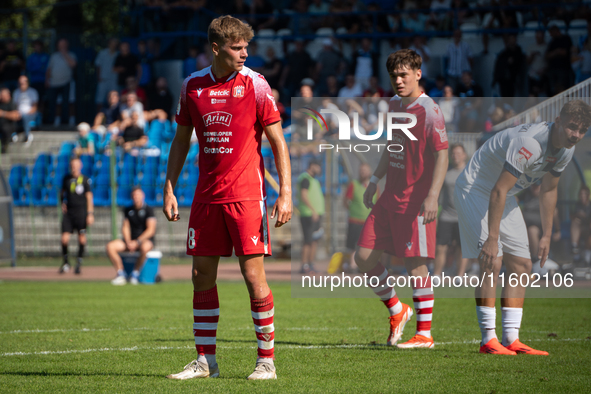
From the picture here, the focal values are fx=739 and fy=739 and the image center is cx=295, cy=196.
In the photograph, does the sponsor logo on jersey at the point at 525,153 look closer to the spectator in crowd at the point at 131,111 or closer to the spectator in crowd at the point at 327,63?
the spectator in crowd at the point at 327,63

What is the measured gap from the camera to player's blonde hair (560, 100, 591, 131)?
6.59 meters

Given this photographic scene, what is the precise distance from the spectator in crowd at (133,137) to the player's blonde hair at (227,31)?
14132mm

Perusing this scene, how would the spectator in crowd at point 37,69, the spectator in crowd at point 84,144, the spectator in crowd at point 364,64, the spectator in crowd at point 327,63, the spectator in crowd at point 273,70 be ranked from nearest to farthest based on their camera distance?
the spectator in crowd at point 84,144
the spectator in crowd at point 364,64
the spectator in crowd at point 327,63
the spectator in crowd at point 273,70
the spectator in crowd at point 37,69

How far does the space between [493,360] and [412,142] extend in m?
2.20

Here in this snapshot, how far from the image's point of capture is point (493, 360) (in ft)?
20.5

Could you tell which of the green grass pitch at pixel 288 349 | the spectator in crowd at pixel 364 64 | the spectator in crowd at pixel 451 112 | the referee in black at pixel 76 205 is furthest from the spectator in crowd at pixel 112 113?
the spectator in crowd at pixel 451 112

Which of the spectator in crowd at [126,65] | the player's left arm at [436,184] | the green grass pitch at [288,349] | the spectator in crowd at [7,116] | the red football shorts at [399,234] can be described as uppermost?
the spectator in crowd at [126,65]

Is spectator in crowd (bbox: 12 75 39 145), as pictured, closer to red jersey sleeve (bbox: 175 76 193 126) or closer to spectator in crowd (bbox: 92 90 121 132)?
spectator in crowd (bbox: 92 90 121 132)

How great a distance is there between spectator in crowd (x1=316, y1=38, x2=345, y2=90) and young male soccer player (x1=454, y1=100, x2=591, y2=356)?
13.1m

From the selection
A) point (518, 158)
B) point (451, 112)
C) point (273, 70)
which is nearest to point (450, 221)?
point (518, 158)

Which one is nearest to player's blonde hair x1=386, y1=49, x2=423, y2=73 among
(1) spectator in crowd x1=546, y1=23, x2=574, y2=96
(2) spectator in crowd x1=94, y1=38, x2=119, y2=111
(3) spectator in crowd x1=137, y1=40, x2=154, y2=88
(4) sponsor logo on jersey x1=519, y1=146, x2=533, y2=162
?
(4) sponsor logo on jersey x1=519, y1=146, x2=533, y2=162

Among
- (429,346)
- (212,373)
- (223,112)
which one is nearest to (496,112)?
(429,346)

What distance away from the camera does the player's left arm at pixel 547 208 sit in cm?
693

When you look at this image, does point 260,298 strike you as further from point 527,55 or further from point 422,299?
point 527,55
